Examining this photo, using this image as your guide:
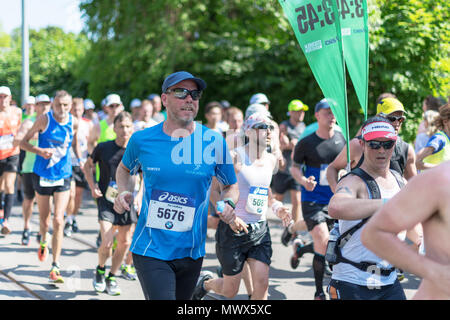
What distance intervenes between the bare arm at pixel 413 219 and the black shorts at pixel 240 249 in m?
2.90

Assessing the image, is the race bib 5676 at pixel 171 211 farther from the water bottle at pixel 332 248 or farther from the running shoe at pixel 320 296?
the running shoe at pixel 320 296

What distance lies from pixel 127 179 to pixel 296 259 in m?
3.60

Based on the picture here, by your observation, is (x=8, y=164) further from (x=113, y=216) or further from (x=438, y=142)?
(x=438, y=142)

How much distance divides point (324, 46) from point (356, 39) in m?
0.34

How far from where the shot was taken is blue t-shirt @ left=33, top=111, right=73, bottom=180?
7.11 meters

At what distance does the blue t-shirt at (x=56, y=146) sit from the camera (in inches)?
280

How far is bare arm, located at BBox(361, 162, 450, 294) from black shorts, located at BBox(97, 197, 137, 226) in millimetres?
4429

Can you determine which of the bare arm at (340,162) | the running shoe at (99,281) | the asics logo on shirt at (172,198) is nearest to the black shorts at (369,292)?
the asics logo on shirt at (172,198)

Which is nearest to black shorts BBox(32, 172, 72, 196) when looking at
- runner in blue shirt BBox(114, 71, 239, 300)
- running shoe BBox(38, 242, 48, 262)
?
running shoe BBox(38, 242, 48, 262)

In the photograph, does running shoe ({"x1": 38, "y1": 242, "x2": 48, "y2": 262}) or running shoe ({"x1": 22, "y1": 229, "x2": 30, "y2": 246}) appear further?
running shoe ({"x1": 22, "y1": 229, "x2": 30, "y2": 246})

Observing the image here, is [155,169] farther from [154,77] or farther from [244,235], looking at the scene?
[154,77]

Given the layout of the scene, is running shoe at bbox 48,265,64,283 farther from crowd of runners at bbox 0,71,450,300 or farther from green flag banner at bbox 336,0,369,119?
green flag banner at bbox 336,0,369,119

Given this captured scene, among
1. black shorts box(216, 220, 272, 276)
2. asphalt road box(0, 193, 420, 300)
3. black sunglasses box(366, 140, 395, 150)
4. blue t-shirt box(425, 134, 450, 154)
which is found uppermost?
black sunglasses box(366, 140, 395, 150)
